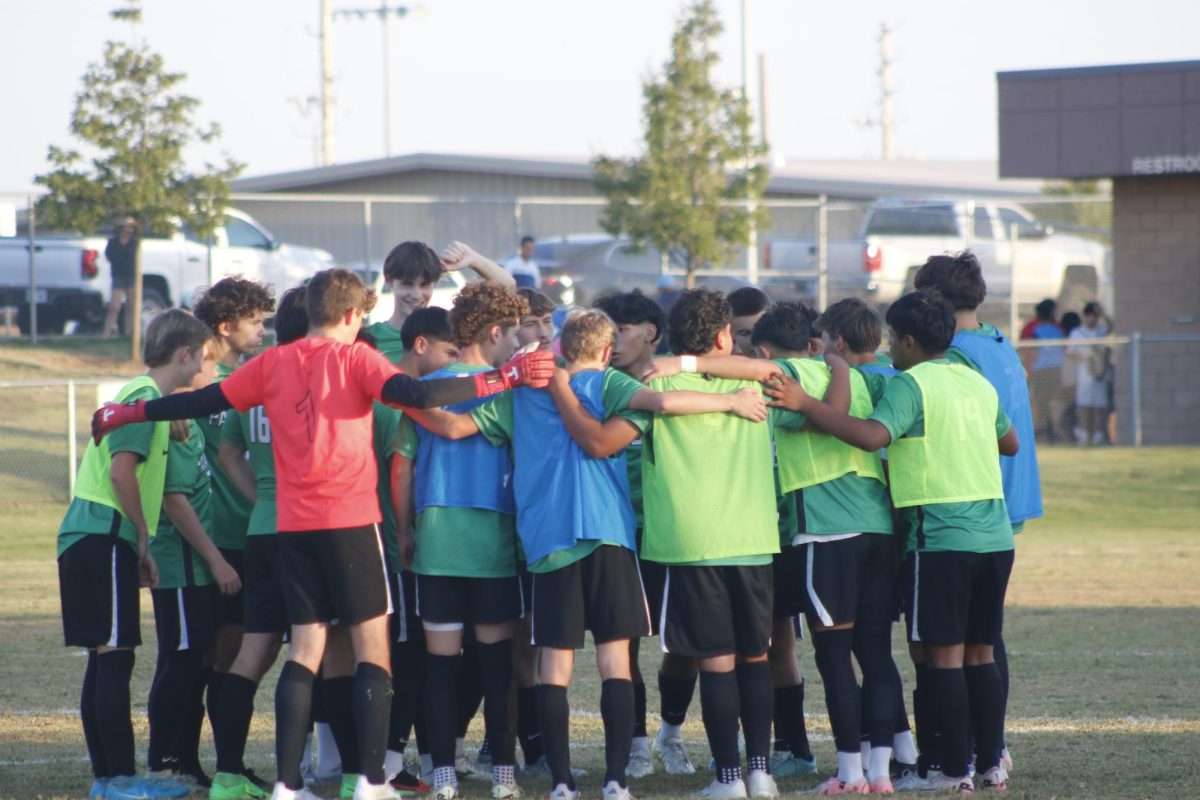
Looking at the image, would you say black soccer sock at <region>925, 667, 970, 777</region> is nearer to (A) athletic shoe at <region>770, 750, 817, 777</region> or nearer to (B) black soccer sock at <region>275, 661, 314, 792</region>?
(A) athletic shoe at <region>770, 750, 817, 777</region>

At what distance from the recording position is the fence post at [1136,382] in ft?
63.3

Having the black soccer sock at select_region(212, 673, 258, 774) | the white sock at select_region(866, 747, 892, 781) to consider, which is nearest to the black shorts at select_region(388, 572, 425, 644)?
the black soccer sock at select_region(212, 673, 258, 774)

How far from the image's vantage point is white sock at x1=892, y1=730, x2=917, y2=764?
5.84 meters

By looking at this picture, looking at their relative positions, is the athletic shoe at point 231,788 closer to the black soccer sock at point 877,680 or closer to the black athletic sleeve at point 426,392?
the black athletic sleeve at point 426,392

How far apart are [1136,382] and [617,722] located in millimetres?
15617

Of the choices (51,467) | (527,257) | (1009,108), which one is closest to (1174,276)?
(1009,108)

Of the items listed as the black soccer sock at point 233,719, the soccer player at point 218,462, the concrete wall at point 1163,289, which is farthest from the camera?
the concrete wall at point 1163,289

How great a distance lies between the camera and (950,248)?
24047 mm

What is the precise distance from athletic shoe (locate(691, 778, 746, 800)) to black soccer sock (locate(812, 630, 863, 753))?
435 mm

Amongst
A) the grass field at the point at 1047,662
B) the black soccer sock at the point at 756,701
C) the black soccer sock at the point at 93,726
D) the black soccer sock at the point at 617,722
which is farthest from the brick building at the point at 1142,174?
the black soccer sock at the point at 93,726

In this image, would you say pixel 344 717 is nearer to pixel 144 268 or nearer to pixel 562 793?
pixel 562 793

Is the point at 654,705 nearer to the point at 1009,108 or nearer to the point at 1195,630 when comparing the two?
the point at 1195,630

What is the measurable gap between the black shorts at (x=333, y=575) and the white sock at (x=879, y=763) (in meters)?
1.90

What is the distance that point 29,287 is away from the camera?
1956cm
